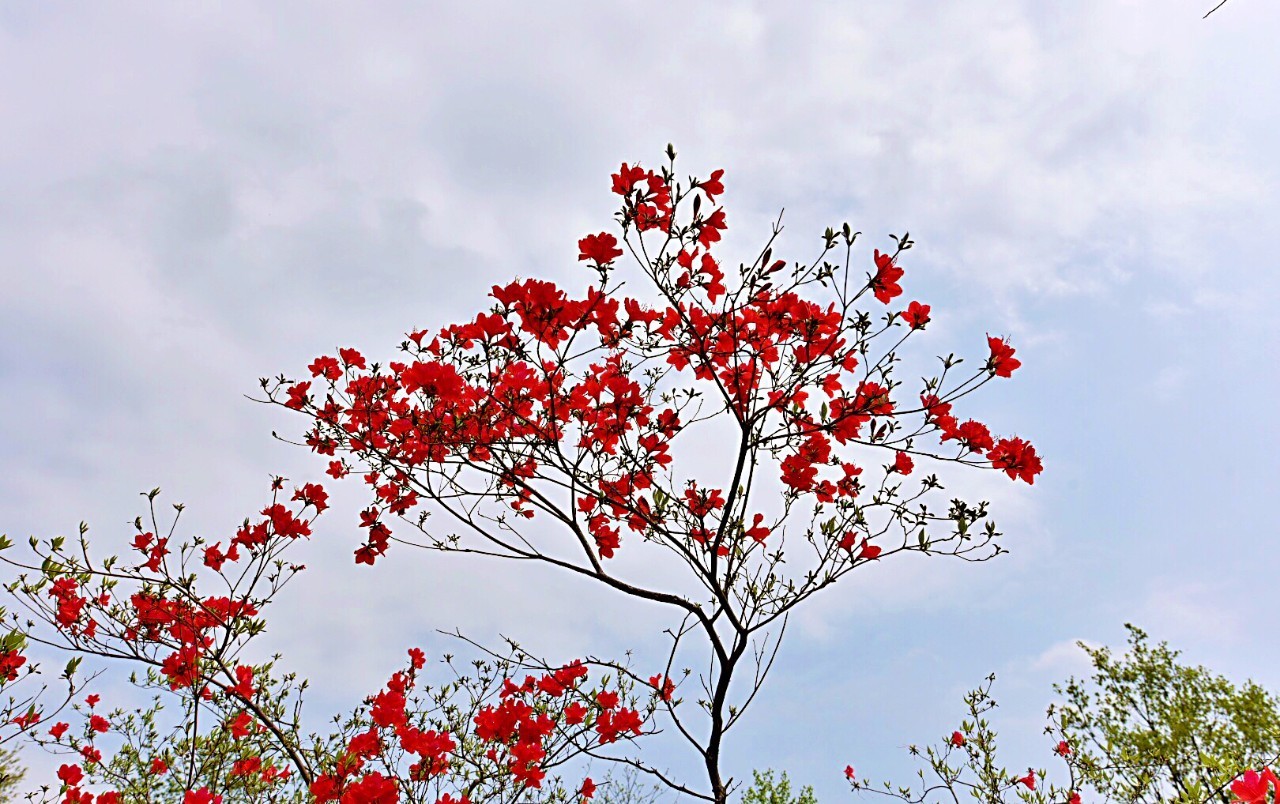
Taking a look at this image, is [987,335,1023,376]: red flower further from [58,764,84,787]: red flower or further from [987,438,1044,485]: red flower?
[58,764,84,787]: red flower

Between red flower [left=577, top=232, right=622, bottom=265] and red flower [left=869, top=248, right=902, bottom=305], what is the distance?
1.03 m

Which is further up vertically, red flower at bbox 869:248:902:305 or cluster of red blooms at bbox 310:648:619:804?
red flower at bbox 869:248:902:305

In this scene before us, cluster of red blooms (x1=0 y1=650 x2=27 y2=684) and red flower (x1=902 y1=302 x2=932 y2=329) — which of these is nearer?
red flower (x1=902 y1=302 x2=932 y2=329)

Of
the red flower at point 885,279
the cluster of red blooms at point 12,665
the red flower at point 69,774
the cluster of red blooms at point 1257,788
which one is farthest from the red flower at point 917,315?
the red flower at point 69,774

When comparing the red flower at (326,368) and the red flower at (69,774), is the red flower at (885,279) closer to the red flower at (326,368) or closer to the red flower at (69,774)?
the red flower at (326,368)

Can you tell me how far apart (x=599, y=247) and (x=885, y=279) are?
3.76ft

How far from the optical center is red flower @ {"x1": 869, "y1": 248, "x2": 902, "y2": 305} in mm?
2803

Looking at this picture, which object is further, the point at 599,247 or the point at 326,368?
the point at 326,368

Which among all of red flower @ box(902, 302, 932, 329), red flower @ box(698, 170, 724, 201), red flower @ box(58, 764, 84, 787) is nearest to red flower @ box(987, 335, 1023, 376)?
red flower @ box(902, 302, 932, 329)

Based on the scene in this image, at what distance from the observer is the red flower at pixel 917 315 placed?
2.85 m

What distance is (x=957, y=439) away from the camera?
301 centimetres

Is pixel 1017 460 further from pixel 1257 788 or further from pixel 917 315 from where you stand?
pixel 1257 788

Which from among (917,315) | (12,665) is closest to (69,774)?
(12,665)

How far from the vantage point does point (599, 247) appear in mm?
2748
